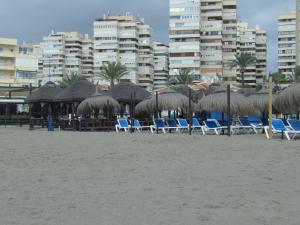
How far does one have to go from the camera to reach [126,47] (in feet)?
378

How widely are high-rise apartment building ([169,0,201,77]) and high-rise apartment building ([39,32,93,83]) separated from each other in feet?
99.0

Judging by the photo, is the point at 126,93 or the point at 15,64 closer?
the point at 126,93

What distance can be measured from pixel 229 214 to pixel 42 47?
5166 inches

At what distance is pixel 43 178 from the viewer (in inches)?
303

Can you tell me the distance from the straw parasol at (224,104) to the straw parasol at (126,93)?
710 cm

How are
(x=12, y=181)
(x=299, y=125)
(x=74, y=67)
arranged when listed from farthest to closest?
(x=74, y=67) < (x=299, y=125) < (x=12, y=181)

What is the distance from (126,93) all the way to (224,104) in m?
8.99

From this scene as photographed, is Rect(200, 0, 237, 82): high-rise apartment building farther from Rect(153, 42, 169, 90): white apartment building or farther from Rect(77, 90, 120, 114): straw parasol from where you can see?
Rect(77, 90, 120, 114): straw parasol

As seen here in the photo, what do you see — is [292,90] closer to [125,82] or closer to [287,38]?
[125,82]

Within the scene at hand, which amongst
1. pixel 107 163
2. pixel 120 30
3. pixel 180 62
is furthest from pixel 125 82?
pixel 120 30

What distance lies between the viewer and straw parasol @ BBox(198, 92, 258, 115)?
21.3 meters

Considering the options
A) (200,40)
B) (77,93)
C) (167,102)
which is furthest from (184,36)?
(167,102)

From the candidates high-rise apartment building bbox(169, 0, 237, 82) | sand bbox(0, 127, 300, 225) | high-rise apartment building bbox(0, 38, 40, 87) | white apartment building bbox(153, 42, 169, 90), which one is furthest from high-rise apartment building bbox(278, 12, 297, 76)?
sand bbox(0, 127, 300, 225)

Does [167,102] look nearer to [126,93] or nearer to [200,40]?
[126,93]
